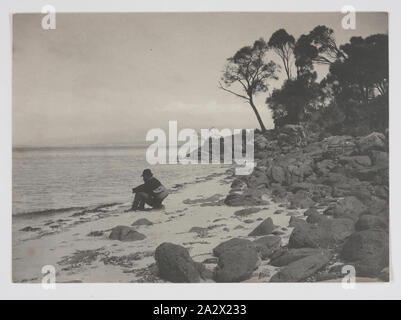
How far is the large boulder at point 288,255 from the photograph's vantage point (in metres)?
3.56

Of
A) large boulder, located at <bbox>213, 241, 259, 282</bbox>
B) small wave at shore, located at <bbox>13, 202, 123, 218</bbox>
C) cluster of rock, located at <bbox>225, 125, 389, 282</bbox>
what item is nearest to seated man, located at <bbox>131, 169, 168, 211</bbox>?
small wave at shore, located at <bbox>13, 202, 123, 218</bbox>

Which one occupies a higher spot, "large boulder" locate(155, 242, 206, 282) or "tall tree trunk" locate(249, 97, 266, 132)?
"tall tree trunk" locate(249, 97, 266, 132)

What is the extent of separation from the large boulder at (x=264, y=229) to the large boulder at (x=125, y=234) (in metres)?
0.84

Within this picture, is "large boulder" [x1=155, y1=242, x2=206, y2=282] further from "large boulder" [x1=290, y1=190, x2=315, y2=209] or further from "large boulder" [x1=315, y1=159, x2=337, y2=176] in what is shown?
"large boulder" [x1=315, y1=159, x2=337, y2=176]

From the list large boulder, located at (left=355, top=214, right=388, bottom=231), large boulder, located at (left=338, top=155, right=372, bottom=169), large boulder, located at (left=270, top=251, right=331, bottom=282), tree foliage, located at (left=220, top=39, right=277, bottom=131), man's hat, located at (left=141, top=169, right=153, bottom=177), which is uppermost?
tree foliage, located at (left=220, top=39, right=277, bottom=131)

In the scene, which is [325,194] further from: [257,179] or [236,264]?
[236,264]

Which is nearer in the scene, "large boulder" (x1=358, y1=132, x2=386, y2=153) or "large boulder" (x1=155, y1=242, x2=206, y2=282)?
"large boulder" (x1=155, y1=242, x2=206, y2=282)

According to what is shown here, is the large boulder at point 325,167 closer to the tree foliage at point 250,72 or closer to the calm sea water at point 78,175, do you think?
the tree foliage at point 250,72

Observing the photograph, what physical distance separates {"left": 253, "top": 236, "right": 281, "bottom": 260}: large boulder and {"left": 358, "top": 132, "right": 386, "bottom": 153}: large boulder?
98 cm

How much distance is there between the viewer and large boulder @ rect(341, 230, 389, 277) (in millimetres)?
3574

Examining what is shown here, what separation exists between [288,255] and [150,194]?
114cm

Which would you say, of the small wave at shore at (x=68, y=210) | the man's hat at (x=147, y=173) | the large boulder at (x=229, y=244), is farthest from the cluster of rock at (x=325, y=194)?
the small wave at shore at (x=68, y=210)

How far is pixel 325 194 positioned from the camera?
369cm
